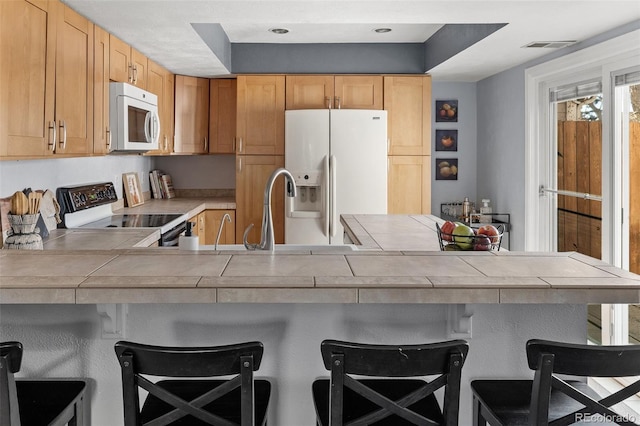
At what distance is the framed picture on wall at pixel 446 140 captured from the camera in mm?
5496

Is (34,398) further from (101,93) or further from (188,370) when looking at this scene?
(101,93)

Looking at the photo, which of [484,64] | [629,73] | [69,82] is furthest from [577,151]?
[69,82]

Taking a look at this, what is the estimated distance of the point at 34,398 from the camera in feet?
5.16

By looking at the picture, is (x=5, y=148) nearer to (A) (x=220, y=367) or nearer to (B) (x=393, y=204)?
(A) (x=220, y=367)

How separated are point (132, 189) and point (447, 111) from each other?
3.02 metres

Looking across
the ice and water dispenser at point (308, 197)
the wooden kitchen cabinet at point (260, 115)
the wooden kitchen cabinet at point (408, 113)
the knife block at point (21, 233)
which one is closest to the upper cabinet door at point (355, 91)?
the wooden kitchen cabinet at point (408, 113)

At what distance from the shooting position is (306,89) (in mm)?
4969

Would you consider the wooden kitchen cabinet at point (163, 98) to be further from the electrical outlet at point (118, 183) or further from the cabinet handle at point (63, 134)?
the cabinet handle at point (63, 134)

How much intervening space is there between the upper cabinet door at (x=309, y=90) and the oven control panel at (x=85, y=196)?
1.74 m

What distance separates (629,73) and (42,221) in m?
3.39

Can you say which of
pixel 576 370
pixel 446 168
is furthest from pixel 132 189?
pixel 576 370

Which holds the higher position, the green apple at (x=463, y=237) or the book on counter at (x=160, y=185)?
the book on counter at (x=160, y=185)

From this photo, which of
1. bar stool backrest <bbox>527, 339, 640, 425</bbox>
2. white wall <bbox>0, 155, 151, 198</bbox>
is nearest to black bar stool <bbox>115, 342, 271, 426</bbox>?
bar stool backrest <bbox>527, 339, 640, 425</bbox>

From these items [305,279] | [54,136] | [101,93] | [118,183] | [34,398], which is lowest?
[34,398]
